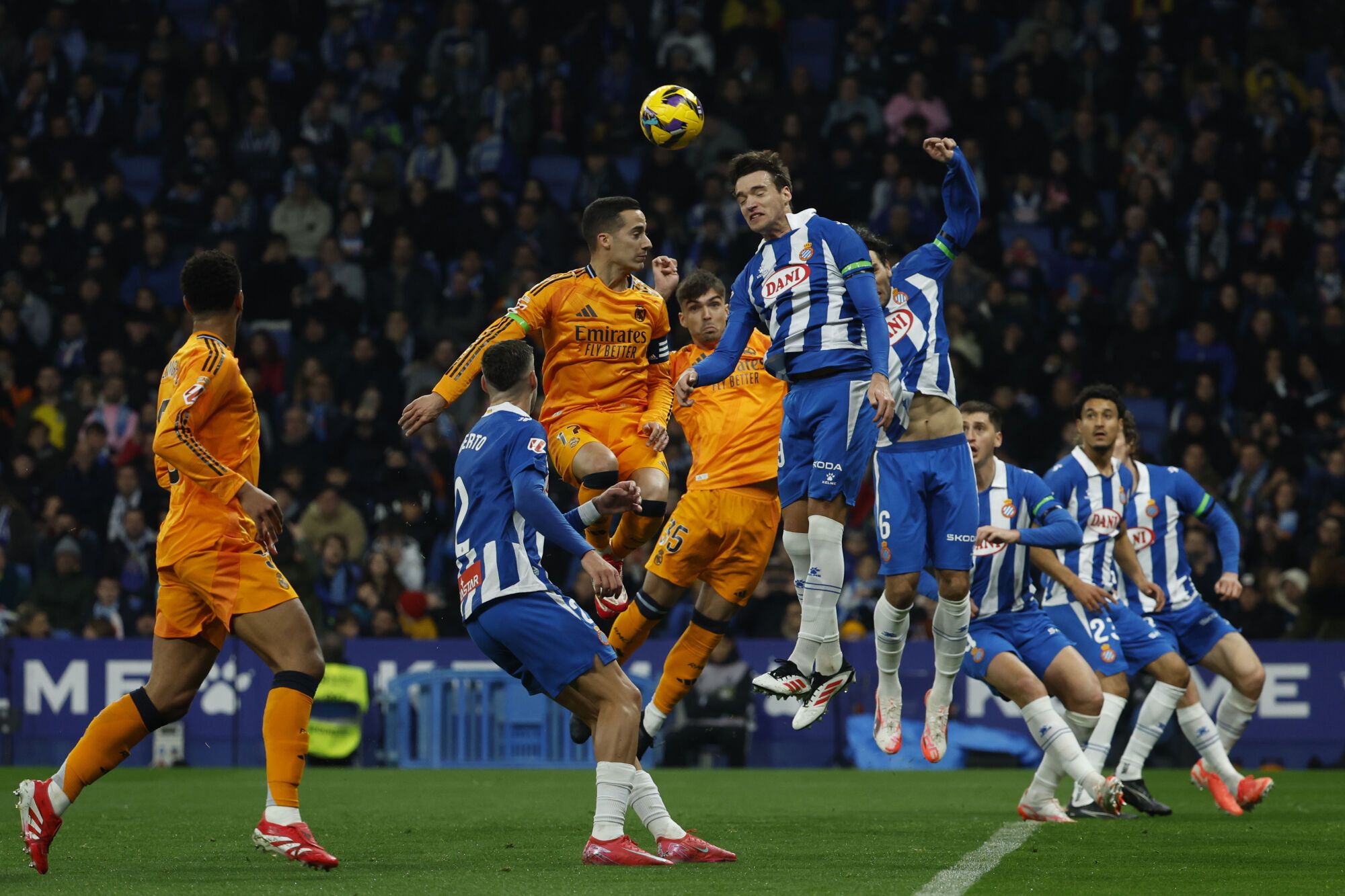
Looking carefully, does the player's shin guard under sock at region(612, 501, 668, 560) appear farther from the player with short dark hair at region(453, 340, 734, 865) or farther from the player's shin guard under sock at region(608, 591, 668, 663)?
the player with short dark hair at region(453, 340, 734, 865)

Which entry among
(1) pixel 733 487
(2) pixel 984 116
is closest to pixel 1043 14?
(2) pixel 984 116

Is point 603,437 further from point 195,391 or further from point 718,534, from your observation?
point 195,391

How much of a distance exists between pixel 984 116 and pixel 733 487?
11.8 m

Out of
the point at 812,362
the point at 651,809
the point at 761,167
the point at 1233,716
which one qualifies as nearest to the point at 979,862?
the point at 651,809

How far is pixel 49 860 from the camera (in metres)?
8.16

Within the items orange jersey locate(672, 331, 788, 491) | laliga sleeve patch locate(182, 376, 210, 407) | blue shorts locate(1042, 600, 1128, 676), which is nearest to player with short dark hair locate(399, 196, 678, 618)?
orange jersey locate(672, 331, 788, 491)

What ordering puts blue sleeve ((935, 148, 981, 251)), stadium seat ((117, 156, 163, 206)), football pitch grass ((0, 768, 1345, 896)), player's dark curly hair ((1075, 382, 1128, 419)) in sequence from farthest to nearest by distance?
stadium seat ((117, 156, 163, 206)) < player's dark curly hair ((1075, 382, 1128, 419)) < blue sleeve ((935, 148, 981, 251)) < football pitch grass ((0, 768, 1345, 896))

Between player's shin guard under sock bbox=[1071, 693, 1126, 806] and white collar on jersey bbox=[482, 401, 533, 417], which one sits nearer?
white collar on jersey bbox=[482, 401, 533, 417]

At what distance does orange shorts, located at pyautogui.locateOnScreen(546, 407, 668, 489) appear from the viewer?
9867mm

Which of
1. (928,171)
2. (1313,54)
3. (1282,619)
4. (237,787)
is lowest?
(237,787)

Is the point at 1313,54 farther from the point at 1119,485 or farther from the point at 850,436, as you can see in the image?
the point at 850,436

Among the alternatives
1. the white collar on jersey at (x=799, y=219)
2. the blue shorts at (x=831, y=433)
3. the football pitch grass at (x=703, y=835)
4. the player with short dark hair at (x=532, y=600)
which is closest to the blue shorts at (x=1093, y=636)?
the football pitch grass at (x=703, y=835)

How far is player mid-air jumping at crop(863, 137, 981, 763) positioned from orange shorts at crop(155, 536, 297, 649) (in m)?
3.49

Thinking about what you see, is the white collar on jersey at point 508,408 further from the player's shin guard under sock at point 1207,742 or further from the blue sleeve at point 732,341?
the player's shin guard under sock at point 1207,742
